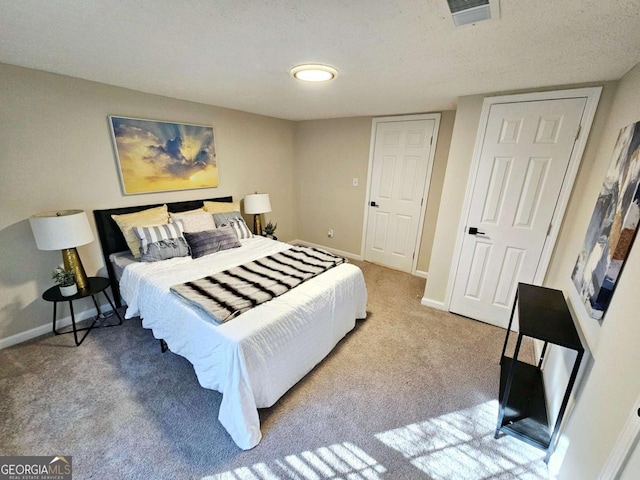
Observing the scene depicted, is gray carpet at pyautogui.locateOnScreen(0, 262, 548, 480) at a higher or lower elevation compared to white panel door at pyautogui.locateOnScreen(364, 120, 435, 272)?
lower

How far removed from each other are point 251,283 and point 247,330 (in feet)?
1.79

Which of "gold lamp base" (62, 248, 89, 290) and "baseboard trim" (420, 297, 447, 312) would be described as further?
"baseboard trim" (420, 297, 447, 312)

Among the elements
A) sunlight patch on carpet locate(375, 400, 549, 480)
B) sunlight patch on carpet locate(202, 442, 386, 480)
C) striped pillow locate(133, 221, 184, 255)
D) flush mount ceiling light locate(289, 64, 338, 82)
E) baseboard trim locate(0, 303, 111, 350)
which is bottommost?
sunlight patch on carpet locate(202, 442, 386, 480)

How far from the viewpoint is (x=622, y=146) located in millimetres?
1403

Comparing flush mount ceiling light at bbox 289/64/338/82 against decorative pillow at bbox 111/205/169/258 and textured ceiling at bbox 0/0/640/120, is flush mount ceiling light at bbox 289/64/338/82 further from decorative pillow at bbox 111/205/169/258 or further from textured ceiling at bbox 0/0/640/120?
decorative pillow at bbox 111/205/169/258

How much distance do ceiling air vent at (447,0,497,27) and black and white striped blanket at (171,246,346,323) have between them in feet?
5.72

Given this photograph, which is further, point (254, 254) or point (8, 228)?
point (254, 254)

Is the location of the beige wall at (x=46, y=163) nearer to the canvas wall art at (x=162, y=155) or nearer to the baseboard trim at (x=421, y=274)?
the canvas wall art at (x=162, y=155)

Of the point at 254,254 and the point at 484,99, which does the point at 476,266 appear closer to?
the point at 484,99

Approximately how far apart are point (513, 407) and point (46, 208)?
3.75m

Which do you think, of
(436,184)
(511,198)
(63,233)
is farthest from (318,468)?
(436,184)

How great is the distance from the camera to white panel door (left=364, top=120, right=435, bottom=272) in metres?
3.26

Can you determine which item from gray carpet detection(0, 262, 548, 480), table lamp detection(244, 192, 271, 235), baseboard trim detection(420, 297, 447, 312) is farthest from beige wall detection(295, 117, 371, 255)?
gray carpet detection(0, 262, 548, 480)

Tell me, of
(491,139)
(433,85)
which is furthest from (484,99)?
(433,85)
